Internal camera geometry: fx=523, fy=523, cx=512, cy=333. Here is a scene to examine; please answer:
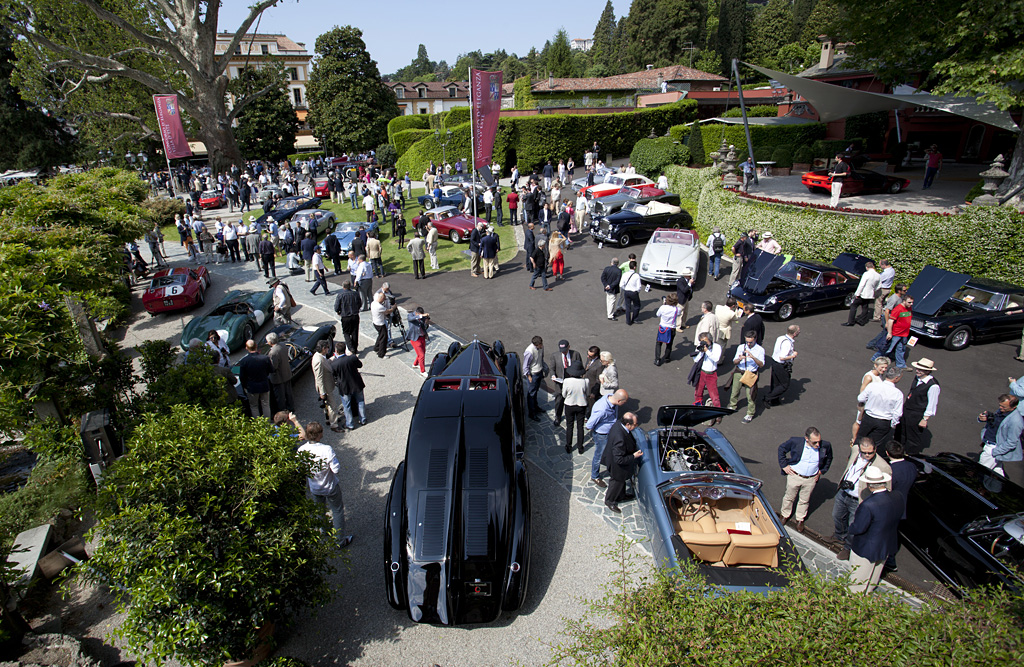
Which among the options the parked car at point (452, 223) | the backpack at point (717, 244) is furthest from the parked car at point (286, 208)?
the backpack at point (717, 244)

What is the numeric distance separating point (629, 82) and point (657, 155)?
2479cm

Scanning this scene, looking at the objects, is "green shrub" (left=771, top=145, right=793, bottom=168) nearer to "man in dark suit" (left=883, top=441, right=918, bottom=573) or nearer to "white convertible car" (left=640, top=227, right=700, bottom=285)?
"white convertible car" (left=640, top=227, right=700, bottom=285)

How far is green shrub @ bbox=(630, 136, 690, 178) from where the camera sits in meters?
29.3

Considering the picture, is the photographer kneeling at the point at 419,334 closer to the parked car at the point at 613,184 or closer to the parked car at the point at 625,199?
the parked car at the point at 625,199

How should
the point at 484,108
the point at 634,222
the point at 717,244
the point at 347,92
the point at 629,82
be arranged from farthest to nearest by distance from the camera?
the point at 629,82, the point at 347,92, the point at 634,222, the point at 484,108, the point at 717,244

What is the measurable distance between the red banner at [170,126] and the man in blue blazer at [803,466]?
88.4 ft

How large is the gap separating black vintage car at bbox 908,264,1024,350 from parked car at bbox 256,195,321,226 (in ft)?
72.1

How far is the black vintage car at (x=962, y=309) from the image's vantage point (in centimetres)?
1150

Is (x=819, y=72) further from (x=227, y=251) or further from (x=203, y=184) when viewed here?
(x=203, y=184)

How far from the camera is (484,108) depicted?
18125mm

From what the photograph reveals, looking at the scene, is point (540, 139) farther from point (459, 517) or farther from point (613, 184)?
point (459, 517)

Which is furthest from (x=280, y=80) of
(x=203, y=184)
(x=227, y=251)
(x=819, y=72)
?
(x=819, y=72)

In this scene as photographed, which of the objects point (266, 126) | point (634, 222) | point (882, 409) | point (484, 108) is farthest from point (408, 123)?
point (882, 409)

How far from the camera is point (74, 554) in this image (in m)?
6.50
